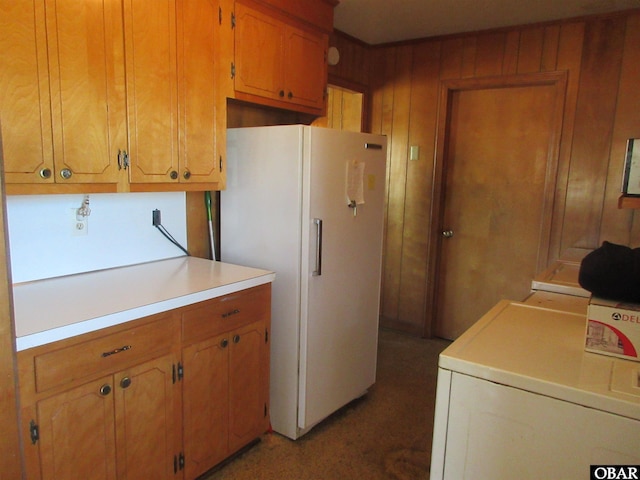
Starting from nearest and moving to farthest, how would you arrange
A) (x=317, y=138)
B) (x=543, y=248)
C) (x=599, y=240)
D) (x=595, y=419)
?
(x=595, y=419)
(x=317, y=138)
(x=599, y=240)
(x=543, y=248)

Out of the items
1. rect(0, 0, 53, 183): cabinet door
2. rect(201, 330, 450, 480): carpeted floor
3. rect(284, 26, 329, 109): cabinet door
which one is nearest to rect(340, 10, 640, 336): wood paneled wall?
rect(284, 26, 329, 109): cabinet door

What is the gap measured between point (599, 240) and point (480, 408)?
2469 millimetres

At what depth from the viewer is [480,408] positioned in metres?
1.16

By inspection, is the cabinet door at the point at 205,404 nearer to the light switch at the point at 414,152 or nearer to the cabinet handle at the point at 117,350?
the cabinet handle at the point at 117,350

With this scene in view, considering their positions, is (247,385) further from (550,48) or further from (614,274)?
(550,48)

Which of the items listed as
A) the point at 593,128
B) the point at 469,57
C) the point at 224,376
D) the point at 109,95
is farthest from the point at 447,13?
the point at 224,376

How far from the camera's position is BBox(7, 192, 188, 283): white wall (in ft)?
6.07

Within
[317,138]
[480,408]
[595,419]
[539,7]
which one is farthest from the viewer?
[539,7]

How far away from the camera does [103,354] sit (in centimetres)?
157

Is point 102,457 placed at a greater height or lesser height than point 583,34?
lesser

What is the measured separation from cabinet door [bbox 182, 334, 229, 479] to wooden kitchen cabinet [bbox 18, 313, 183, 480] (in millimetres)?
56

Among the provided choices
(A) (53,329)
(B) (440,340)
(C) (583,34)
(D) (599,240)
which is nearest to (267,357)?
(A) (53,329)

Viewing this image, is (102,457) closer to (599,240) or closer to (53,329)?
(53,329)

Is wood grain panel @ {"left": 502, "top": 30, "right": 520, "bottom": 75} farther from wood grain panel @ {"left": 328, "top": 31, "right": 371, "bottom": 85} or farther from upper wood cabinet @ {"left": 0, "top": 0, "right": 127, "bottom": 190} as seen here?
upper wood cabinet @ {"left": 0, "top": 0, "right": 127, "bottom": 190}
